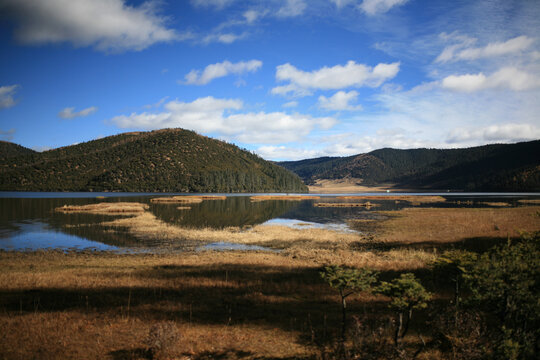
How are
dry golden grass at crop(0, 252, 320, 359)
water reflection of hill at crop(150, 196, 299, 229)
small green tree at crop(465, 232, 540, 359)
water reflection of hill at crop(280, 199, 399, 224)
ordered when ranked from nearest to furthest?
small green tree at crop(465, 232, 540, 359), dry golden grass at crop(0, 252, 320, 359), water reflection of hill at crop(150, 196, 299, 229), water reflection of hill at crop(280, 199, 399, 224)

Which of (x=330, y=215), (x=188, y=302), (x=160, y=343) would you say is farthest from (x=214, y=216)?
(x=160, y=343)

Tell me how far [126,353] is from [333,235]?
33.5 metres

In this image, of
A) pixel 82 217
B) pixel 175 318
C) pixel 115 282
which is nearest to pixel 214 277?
pixel 115 282

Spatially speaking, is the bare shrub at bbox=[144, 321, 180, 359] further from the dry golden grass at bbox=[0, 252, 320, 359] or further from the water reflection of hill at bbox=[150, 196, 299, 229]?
the water reflection of hill at bbox=[150, 196, 299, 229]

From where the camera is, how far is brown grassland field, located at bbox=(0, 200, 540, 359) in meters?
10.2

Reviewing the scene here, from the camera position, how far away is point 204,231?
43562mm

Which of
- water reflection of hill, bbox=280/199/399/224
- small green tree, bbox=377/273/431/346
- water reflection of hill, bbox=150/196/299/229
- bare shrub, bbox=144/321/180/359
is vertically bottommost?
water reflection of hill, bbox=280/199/399/224

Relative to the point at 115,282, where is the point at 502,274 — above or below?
above

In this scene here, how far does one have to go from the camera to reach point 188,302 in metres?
15.1

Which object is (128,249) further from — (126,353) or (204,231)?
(126,353)

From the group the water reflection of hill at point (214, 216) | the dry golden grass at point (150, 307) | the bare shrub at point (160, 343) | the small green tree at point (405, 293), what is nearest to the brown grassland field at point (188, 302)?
the dry golden grass at point (150, 307)

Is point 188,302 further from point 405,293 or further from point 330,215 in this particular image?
point 330,215

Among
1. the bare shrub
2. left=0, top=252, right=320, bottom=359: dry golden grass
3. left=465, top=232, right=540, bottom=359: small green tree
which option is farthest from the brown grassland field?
left=465, top=232, right=540, bottom=359: small green tree

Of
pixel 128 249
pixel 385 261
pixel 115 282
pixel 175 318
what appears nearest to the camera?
pixel 175 318
